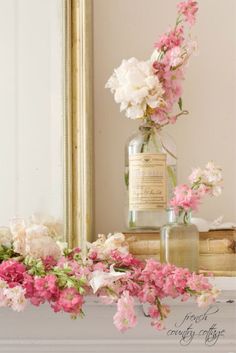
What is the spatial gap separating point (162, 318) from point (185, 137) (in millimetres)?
427

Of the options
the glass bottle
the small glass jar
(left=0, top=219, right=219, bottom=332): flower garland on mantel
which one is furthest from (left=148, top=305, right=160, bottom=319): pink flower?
the glass bottle

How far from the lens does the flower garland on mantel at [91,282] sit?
1.13 metres

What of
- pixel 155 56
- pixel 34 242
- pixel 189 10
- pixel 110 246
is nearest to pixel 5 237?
pixel 34 242

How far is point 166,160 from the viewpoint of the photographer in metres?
1.35

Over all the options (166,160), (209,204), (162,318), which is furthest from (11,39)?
(162,318)

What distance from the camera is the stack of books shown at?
1.28m

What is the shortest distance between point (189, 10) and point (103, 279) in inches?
21.3

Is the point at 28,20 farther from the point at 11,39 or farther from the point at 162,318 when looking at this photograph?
the point at 162,318

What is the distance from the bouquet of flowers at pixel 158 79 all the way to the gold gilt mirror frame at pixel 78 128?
69 mm

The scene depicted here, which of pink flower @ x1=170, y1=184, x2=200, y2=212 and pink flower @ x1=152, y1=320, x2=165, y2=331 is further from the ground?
pink flower @ x1=170, y1=184, x2=200, y2=212

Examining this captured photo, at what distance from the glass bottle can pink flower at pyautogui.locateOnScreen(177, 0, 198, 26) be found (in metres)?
0.21

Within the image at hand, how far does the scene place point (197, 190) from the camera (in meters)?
1.25

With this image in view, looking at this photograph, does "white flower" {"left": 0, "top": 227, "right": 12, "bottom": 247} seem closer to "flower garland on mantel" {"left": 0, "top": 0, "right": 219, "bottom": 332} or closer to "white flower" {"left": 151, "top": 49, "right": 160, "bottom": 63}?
"flower garland on mantel" {"left": 0, "top": 0, "right": 219, "bottom": 332}

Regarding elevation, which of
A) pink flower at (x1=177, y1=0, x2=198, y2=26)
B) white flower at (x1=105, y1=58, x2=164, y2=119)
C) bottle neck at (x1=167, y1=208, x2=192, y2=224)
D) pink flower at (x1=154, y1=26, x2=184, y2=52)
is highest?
pink flower at (x1=177, y1=0, x2=198, y2=26)
